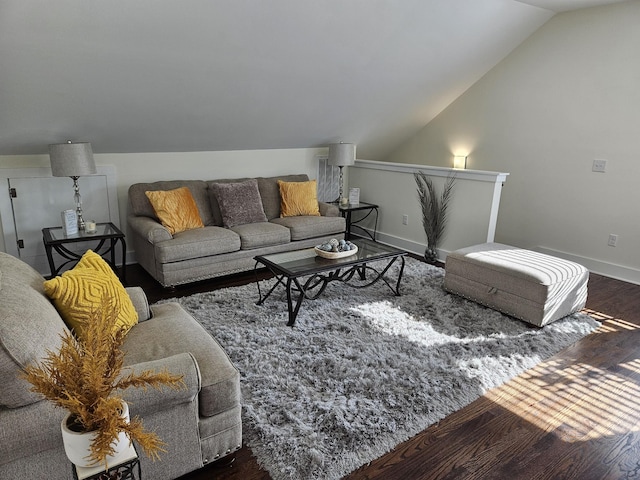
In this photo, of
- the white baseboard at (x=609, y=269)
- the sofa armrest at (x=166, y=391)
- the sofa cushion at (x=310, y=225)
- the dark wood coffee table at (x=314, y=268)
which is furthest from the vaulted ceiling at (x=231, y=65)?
the white baseboard at (x=609, y=269)

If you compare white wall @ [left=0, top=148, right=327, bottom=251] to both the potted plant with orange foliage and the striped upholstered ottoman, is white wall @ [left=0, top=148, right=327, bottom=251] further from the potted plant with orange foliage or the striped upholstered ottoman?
the potted plant with orange foliage

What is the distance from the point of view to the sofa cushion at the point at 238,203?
171 inches

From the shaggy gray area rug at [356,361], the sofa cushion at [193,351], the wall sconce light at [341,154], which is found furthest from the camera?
the wall sconce light at [341,154]

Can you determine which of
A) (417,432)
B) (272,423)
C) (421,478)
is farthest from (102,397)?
(417,432)

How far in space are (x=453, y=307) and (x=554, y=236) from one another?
2087 mm

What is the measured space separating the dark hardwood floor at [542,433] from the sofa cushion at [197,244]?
206cm

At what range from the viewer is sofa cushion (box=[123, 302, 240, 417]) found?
5.72ft

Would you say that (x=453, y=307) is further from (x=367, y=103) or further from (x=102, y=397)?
(x=102, y=397)

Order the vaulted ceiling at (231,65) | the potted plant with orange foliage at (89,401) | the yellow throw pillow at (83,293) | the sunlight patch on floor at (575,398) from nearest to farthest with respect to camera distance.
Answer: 1. the potted plant with orange foliage at (89,401)
2. the yellow throw pillow at (83,293)
3. the sunlight patch on floor at (575,398)
4. the vaulted ceiling at (231,65)

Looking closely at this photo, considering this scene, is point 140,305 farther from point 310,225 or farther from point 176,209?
point 310,225

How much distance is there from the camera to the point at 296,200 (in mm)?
4754

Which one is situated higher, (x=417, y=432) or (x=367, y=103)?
(x=367, y=103)

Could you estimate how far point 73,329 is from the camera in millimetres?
1880

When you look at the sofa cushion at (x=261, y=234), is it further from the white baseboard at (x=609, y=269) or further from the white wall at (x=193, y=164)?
the white baseboard at (x=609, y=269)
